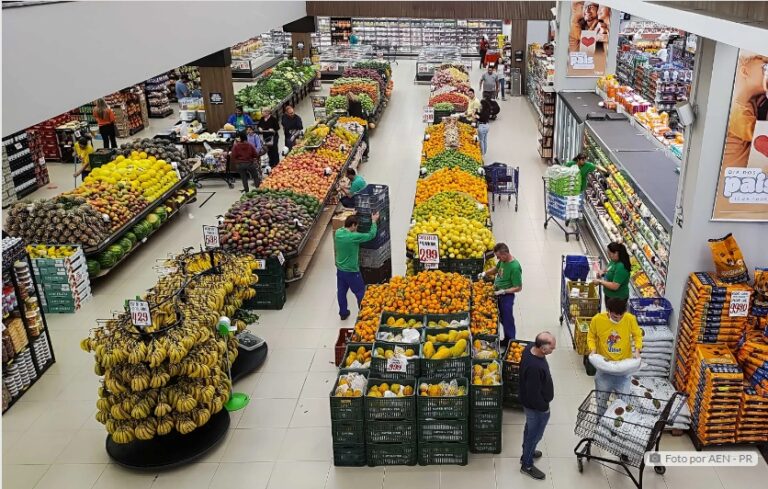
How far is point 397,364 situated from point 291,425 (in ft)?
4.74

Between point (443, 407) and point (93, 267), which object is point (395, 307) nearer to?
point (443, 407)

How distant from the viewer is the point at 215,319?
6.25 metres

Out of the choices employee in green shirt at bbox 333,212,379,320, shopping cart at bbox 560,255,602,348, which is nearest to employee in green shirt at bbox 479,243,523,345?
shopping cart at bbox 560,255,602,348

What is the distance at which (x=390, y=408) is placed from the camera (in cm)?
571

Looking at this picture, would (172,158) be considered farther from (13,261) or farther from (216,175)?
(13,261)

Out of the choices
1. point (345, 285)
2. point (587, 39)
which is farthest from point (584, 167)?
point (345, 285)

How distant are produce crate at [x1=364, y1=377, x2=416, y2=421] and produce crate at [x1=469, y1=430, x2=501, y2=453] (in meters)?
0.67

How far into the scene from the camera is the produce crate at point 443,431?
5758mm

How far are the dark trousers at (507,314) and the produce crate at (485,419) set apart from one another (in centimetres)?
178

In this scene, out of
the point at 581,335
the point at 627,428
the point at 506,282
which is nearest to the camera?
the point at 627,428

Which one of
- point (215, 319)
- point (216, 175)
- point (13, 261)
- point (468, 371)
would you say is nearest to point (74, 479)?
point (215, 319)

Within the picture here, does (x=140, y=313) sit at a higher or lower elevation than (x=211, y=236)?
higher

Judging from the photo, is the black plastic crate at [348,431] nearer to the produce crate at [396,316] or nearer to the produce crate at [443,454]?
the produce crate at [443,454]

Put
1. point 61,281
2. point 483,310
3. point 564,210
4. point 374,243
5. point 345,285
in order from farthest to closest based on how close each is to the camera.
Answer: point 564,210, point 374,243, point 61,281, point 345,285, point 483,310
